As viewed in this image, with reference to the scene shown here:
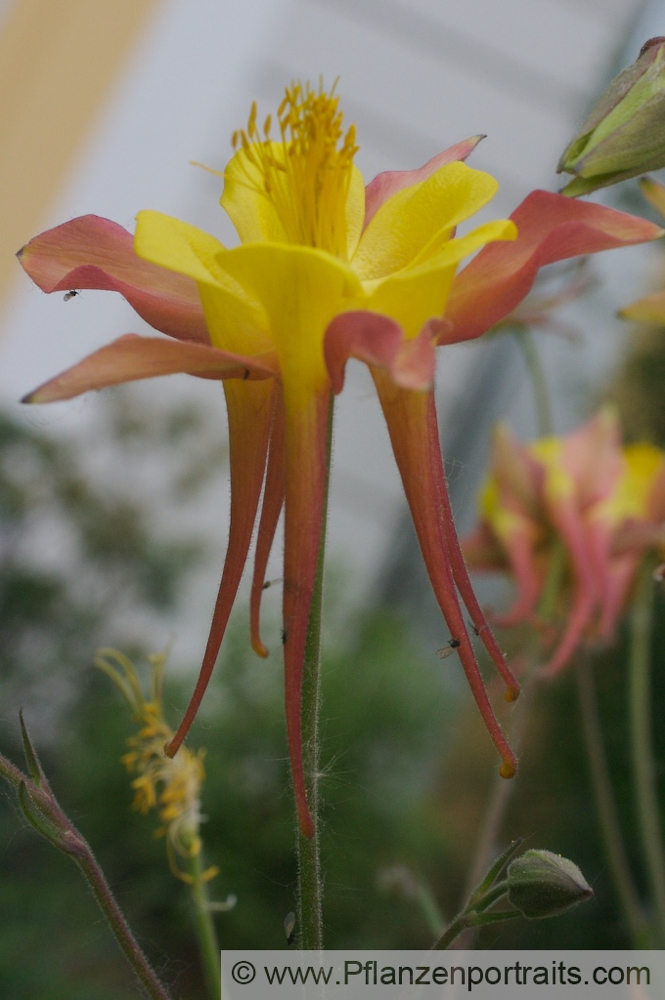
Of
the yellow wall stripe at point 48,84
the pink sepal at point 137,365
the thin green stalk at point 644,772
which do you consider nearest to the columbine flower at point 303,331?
the pink sepal at point 137,365

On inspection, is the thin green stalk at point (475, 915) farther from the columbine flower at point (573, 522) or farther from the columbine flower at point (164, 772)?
the columbine flower at point (573, 522)

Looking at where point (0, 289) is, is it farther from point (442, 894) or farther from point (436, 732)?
point (442, 894)

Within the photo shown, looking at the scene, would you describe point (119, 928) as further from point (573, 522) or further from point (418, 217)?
point (573, 522)

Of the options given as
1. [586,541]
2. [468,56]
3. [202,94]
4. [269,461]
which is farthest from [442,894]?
[468,56]

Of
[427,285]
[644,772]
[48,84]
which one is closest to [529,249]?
[427,285]

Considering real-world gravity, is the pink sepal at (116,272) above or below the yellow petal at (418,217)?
below

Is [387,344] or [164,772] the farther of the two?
[164,772]
